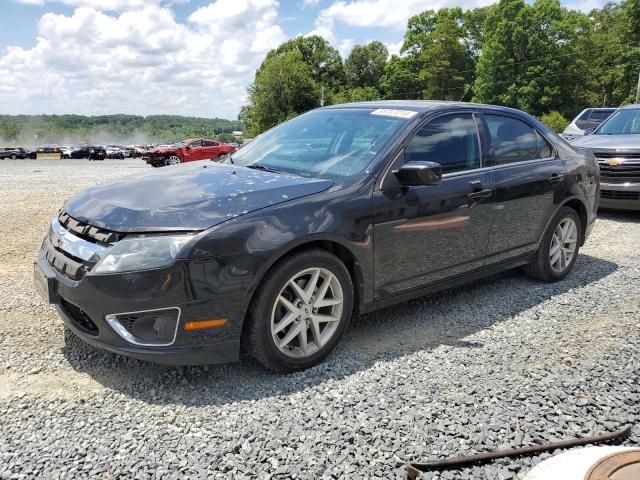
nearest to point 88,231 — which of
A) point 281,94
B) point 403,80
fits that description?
point 281,94

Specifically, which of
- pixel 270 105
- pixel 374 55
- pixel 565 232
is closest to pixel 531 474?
pixel 565 232

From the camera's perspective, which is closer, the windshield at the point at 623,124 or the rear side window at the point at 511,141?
the rear side window at the point at 511,141

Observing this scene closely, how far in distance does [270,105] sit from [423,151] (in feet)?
192

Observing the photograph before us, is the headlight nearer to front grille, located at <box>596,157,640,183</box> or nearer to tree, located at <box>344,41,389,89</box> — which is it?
front grille, located at <box>596,157,640,183</box>

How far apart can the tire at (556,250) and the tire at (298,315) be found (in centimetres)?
232

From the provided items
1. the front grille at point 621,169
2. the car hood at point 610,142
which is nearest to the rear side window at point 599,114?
the car hood at point 610,142

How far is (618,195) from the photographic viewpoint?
307 inches

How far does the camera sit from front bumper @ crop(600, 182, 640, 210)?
7.62 m

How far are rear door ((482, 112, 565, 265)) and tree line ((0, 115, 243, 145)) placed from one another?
262 feet

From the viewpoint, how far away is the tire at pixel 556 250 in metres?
4.77

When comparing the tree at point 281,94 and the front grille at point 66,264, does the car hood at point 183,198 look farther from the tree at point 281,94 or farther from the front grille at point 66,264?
the tree at point 281,94

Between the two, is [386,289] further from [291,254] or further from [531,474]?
[531,474]

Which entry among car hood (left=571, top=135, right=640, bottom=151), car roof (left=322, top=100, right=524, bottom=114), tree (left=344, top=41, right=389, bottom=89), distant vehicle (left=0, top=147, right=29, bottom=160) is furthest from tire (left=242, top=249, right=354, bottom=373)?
tree (left=344, top=41, right=389, bottom=89)

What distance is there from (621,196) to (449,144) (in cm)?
517
